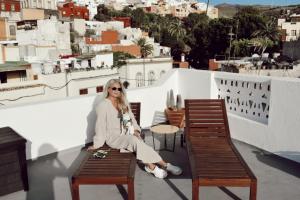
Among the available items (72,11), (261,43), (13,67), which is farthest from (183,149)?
(72,11)

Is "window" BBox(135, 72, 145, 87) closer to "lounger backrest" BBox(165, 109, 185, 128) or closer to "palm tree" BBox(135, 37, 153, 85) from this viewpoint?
"palm tree" BBox(135, 37, 153, 85)

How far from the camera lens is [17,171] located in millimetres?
3457

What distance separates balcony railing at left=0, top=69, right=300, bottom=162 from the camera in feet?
13.8

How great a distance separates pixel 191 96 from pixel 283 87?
1931 mm

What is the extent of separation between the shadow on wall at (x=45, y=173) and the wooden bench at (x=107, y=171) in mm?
575

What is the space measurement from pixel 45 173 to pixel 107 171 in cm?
135

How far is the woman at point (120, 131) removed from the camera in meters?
3.69

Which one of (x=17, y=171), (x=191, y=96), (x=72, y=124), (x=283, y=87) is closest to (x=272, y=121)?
(x=283, y=87)

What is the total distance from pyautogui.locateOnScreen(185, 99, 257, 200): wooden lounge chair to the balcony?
0.37m

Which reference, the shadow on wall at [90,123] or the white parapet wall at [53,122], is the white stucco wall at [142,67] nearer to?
the white parapet wall at [53,122]

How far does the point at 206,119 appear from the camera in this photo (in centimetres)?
446

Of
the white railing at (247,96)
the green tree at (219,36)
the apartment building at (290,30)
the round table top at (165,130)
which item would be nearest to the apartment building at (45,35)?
the green tree at (219,36)

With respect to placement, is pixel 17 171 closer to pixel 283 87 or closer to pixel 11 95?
pixel 283 87

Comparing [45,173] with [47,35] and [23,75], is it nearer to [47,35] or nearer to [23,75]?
[23,75]
